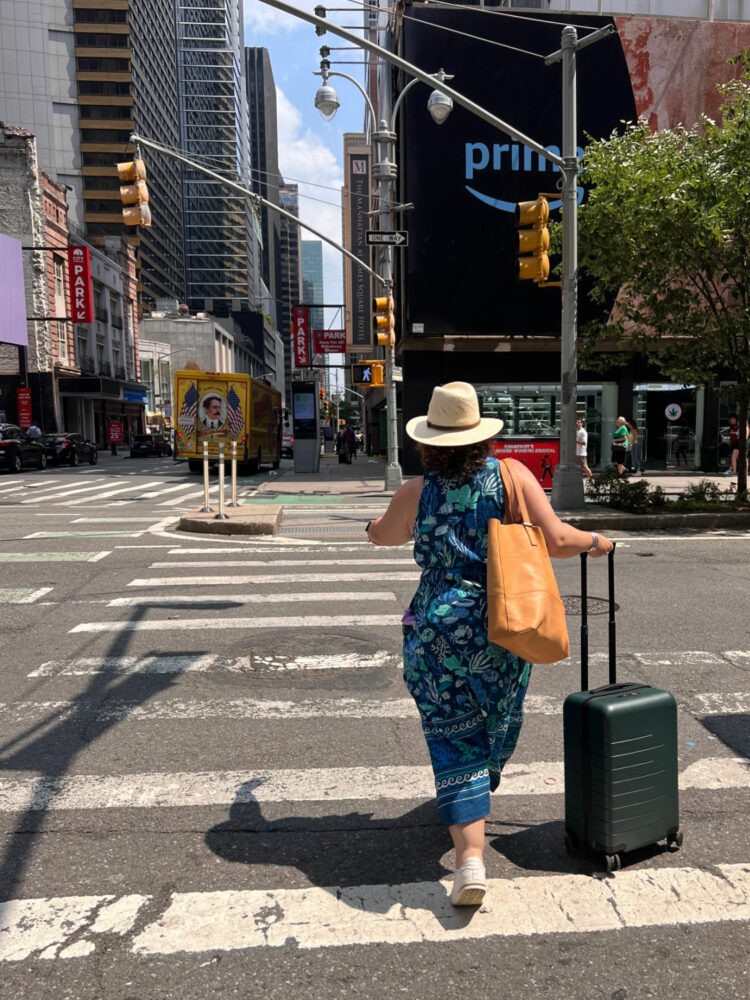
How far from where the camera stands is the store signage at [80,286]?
50438 millimetres

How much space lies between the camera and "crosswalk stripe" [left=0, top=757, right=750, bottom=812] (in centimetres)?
363

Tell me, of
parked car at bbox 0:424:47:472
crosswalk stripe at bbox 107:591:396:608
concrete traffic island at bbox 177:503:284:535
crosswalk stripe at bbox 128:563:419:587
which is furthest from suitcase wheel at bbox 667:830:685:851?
parked car at bbox 0:424:47:472

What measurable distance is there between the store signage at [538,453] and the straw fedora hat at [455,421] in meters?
13.4

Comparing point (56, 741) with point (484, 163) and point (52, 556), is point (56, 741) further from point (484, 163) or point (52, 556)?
point (484, 163)

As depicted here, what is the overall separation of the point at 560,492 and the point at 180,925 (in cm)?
1235

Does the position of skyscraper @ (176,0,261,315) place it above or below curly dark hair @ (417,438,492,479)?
above

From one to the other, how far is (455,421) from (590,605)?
4753 millimetres

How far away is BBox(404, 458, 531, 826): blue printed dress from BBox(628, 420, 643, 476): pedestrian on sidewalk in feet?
67.3

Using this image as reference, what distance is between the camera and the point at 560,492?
46.8 feet

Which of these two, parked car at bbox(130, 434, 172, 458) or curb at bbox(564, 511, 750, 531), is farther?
parked car at bbox(130, 434, 172, 458)

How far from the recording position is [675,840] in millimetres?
3168

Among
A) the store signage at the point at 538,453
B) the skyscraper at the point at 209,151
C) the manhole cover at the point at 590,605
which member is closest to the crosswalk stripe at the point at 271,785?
the manhole cover at the point at 590,605

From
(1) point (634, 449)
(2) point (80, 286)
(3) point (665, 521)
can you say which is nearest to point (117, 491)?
(3) point (665, 521)

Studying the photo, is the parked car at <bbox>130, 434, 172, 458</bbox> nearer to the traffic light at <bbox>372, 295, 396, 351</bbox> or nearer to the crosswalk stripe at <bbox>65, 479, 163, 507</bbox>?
the crosswalk stripe at <bbox>65, 479, 163, 507</bbox>
